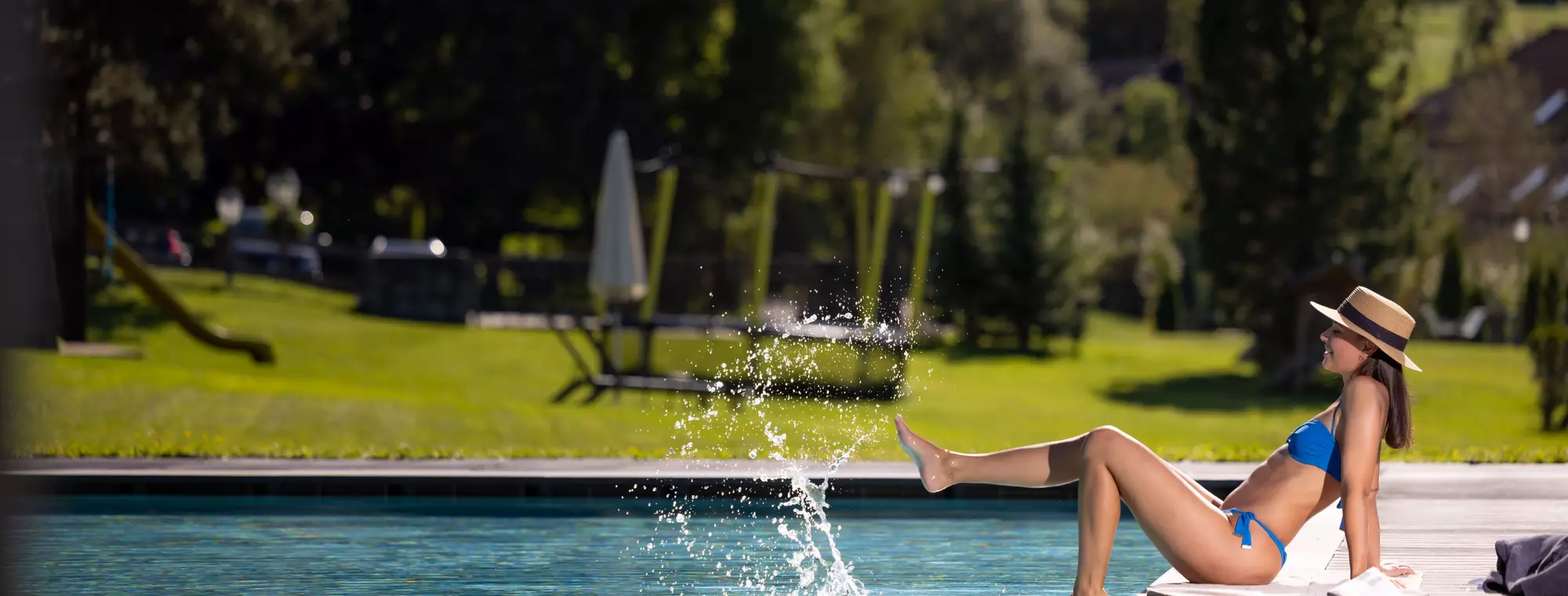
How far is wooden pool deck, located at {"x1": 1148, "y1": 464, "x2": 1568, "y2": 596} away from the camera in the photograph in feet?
22.7

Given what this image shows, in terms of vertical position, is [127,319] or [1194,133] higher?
[1194,133]

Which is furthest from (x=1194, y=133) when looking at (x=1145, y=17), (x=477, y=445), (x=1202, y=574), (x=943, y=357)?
(x=1145, y=17)

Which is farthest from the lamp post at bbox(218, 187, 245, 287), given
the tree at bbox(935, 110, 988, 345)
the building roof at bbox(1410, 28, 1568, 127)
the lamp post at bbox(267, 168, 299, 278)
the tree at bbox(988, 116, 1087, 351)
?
the building roof at bbox(1410, 28, 1568, 127)

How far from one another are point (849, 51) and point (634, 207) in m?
30.5

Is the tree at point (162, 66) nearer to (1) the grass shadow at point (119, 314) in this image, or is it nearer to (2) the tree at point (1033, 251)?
(1) the grass shadow at point (119, 314)

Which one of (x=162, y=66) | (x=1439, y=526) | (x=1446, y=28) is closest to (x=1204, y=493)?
(x=1439, y=526)

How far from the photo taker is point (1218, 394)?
88.9 ft

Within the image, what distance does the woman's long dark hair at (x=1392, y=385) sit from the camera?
6.36m

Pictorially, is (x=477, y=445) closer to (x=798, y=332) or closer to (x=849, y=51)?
(x=798, y=332)

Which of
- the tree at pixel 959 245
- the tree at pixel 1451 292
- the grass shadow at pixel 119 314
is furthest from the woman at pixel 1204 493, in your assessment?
the tree at pixel 1451 292

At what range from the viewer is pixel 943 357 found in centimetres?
3288

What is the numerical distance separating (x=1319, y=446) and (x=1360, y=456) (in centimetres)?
35

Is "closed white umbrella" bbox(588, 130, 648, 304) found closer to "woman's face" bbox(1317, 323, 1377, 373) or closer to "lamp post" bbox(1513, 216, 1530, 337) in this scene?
"woman's face" bbox(1317, 323, 1377, 373)

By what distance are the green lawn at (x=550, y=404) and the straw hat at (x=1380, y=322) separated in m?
4.32
